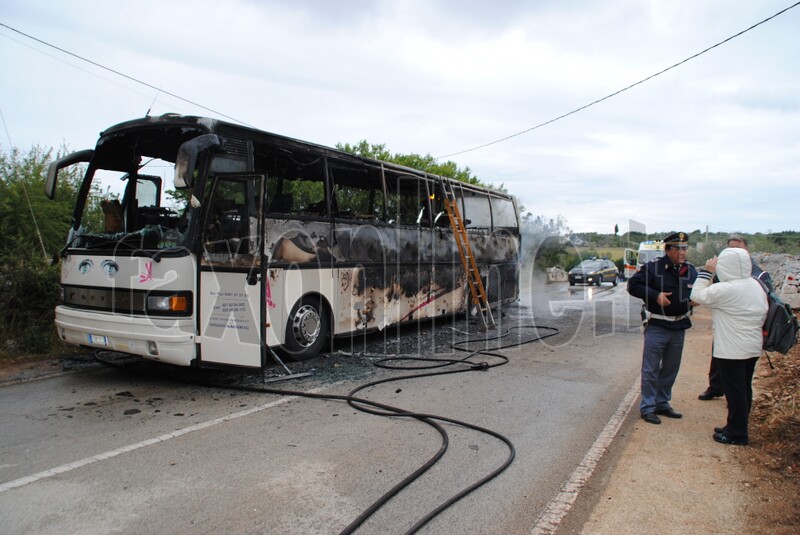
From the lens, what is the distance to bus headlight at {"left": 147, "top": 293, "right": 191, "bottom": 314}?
5.68 meters

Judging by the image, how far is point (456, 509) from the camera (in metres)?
3.42

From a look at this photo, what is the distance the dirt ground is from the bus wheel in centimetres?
308

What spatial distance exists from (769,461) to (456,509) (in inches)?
108

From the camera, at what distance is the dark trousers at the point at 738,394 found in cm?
464

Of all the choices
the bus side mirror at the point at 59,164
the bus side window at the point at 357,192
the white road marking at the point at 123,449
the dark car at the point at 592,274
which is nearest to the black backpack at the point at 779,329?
the white road marking at the point at 123,449

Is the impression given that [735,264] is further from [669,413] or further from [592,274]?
[592,274]

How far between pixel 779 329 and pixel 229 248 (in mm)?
5513

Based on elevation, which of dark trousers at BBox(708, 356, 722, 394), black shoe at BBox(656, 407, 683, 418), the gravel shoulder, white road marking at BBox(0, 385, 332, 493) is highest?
dark trousers at BBox(708, 356, 722, 394)

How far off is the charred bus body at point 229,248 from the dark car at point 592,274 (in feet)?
66.4

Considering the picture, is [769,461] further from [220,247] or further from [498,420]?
[220,247]

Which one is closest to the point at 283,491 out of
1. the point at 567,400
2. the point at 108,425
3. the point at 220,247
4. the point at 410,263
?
the point at 108,425

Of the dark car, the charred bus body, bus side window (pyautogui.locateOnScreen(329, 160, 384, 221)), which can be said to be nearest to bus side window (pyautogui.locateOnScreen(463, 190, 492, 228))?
the charred bus body

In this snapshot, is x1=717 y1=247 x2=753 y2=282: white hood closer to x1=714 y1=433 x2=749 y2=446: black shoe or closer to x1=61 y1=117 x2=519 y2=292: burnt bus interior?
x1=714 y1=433 x2=749 y2=446: black shoe

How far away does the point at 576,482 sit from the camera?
152 inches
